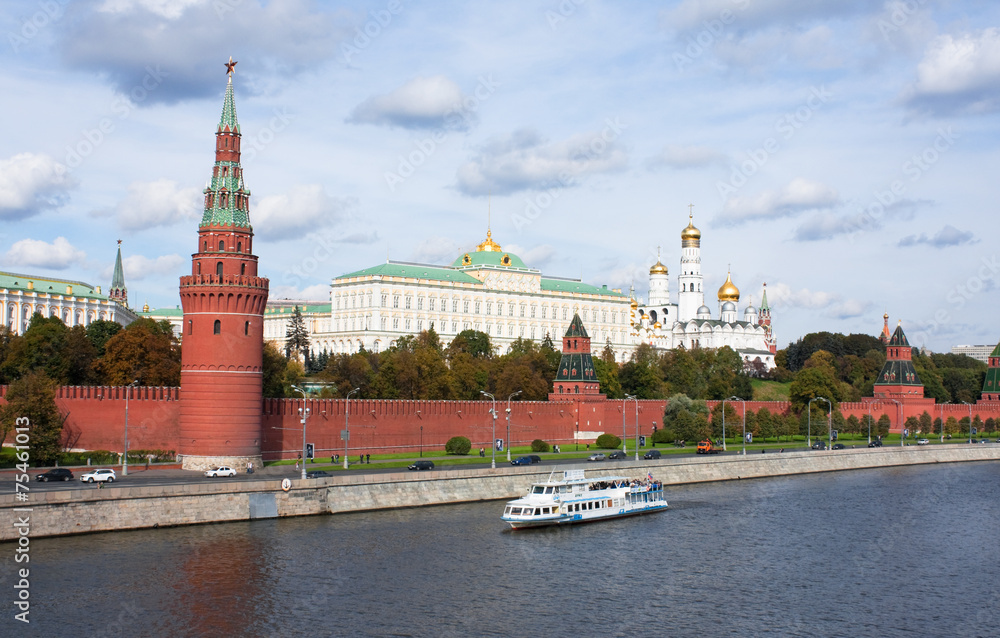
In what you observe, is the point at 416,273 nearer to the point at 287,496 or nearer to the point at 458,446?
the point at 458,446

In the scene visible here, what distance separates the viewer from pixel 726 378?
430 feet

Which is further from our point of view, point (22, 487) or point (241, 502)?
point (241, 502)

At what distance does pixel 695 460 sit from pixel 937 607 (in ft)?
121

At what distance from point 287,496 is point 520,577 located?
1491 centimetres

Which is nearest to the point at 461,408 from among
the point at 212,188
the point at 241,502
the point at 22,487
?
the point at 212,188

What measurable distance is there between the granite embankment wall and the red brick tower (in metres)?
9.62

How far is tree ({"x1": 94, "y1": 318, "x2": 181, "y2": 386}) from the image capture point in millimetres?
78562

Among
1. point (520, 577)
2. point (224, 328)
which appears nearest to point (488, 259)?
point (224, 328)

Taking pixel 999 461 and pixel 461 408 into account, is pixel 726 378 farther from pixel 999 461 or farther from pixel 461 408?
pixel 461 408

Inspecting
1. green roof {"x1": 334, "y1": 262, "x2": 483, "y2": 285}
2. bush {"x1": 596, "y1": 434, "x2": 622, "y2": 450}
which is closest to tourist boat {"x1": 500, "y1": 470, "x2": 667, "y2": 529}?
bush {"x1": 596, "y1": 434, "x2": 622, "y2": 450}

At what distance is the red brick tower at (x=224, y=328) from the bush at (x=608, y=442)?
109 ft

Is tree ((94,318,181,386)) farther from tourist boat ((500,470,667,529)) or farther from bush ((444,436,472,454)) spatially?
tourist boat ((500,470,667,529))

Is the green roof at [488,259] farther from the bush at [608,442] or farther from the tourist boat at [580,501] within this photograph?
the tourist boat at [580,501]

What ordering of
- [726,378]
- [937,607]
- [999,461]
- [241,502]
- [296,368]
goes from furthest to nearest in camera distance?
[726,378] → [296,368] → [999,461] → [241,502] → [937,607]
